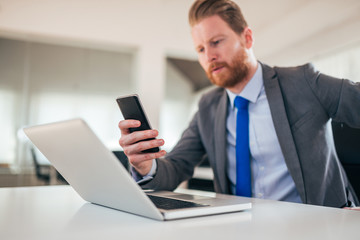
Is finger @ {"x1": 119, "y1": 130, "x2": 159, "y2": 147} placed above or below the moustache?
below

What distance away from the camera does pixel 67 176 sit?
2.39ft

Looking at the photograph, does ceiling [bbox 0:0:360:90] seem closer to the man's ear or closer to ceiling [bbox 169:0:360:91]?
ceiling [bbox 169:0:360:91]

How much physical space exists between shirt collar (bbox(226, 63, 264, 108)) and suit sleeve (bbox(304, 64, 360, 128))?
20cm

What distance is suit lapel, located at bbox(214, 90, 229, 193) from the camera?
49.6 inches

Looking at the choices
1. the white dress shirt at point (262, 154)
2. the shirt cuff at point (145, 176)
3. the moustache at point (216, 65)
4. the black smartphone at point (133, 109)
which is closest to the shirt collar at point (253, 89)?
the white dress shirt at point (262, 154)

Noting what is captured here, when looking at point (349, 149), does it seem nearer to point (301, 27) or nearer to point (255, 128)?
point (255, 128)

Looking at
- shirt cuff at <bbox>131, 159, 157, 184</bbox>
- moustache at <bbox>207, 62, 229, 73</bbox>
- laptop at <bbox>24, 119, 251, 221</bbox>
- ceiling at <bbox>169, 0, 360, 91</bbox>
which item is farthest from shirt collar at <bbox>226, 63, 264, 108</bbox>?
ceiling at <bbox>169, 0, 360, 91</bbox>

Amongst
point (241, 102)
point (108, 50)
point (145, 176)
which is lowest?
point (145, 176)

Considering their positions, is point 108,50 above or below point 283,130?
above

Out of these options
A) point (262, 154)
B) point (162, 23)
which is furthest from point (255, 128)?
point (162, 23)

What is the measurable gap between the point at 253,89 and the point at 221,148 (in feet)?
0.96

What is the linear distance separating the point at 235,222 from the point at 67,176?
16.1 inches

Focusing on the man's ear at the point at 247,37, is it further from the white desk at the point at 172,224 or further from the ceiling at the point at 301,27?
the ceiling at the point at 301,27

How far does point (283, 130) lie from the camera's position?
3.78ft
